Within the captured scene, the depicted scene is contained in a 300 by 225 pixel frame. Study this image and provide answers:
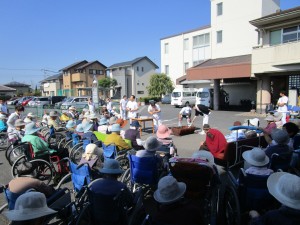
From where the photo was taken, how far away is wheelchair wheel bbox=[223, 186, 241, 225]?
10.2 feet

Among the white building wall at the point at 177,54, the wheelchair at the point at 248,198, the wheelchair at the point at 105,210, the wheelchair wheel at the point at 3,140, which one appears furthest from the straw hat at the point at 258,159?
the white building wall at the point at 177,54

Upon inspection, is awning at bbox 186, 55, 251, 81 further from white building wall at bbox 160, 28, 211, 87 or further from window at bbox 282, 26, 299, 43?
white building wall at bbox 160, 28, 211, 87

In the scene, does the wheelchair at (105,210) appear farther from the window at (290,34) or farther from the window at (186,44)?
the window at (186,44)

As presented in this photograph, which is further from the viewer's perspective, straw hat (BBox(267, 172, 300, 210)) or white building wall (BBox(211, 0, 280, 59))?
white building wall (BBox(211, 0, 280, 59))

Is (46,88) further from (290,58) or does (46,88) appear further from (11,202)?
(11,202)

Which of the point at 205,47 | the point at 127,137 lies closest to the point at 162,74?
the point at 205,47

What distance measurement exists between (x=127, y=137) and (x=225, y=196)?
3091 millimetres

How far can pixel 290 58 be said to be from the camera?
52.9 ft

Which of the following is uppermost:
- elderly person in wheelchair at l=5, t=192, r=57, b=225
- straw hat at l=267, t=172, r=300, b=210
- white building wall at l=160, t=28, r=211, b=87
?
white building wall at l=160, t=28, r=211, b=87

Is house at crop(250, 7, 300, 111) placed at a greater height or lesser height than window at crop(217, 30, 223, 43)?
lesser

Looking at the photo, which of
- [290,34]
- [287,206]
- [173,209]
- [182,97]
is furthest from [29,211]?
[182,97]

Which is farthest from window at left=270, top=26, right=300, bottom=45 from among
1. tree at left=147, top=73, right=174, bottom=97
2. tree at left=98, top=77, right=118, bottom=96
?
tree at left=98, top=77, right=118, bottom=96

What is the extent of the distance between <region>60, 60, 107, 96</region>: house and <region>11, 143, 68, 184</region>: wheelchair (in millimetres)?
43907

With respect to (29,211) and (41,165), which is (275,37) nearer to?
(41,165)
